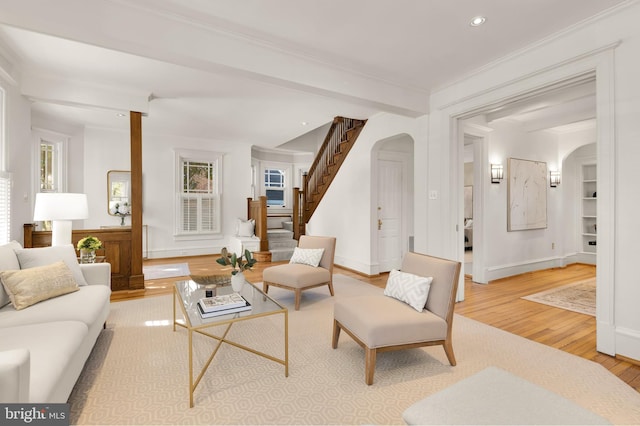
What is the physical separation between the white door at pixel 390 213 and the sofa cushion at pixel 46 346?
4460 millimetres

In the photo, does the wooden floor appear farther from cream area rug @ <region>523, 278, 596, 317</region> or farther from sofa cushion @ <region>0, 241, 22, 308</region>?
sofa cushion @ <region>0, 241, 22, 308</region>

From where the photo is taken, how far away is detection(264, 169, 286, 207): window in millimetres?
8922

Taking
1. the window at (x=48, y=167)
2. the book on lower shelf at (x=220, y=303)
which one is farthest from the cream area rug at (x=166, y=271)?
the book on lower shelf at (x=220, y=303)

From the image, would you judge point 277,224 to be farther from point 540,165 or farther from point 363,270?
point 540,165

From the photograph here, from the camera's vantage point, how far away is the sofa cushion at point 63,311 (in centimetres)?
208

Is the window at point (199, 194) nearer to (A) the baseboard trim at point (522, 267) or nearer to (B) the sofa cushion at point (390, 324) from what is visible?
(B) the sofa cushion at point (390, 324)

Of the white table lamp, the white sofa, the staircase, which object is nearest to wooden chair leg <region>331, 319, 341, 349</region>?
the white sofa

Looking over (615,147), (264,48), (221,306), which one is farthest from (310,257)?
(615,147)

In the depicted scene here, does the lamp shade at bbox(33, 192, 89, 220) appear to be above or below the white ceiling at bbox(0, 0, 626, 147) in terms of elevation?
below

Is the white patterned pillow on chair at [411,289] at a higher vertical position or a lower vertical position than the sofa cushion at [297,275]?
higher

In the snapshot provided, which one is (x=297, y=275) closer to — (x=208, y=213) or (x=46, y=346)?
(x=46, y=346)

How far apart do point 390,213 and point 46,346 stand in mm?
4975

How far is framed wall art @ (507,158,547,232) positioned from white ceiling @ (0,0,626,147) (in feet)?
3.22

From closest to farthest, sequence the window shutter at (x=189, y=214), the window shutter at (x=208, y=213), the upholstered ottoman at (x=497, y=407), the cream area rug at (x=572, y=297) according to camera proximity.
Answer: the upholstered ottoman at (x=497, y=407), the cream area rug at (x=572, y=297), the window shutter at (x=189, y=214), the window shutter at (x=208, y=213)
